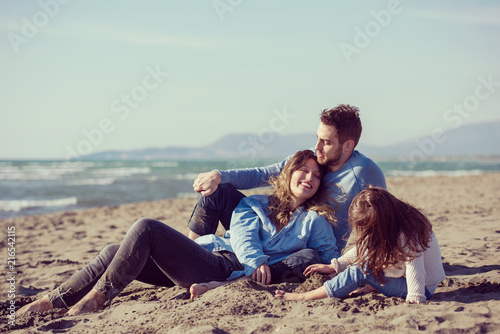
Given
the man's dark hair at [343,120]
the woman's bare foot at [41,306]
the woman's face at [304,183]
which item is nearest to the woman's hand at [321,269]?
the woman's face at [304,183]

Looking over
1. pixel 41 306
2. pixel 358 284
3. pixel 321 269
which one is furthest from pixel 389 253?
pixel 41 306

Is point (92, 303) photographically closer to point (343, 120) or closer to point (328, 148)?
point (328, 148)

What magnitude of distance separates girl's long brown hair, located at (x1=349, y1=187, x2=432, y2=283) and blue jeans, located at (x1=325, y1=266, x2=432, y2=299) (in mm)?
110

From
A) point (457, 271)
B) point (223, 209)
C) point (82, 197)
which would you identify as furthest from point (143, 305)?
point (82, 197)

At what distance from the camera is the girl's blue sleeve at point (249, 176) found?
11.9 feet

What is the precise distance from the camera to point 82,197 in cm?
1390

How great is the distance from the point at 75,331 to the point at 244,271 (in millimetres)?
1228

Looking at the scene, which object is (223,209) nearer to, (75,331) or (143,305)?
(143,305)

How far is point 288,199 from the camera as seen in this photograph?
3488 mm

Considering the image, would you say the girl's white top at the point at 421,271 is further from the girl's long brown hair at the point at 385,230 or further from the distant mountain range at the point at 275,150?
the distant mountain range at the point at 275,150

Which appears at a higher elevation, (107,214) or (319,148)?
(319,148)

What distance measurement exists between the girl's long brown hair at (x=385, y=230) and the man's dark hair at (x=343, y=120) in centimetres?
97

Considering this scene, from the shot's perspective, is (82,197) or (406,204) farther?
(82,197)

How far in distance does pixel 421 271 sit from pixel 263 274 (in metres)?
1.11
